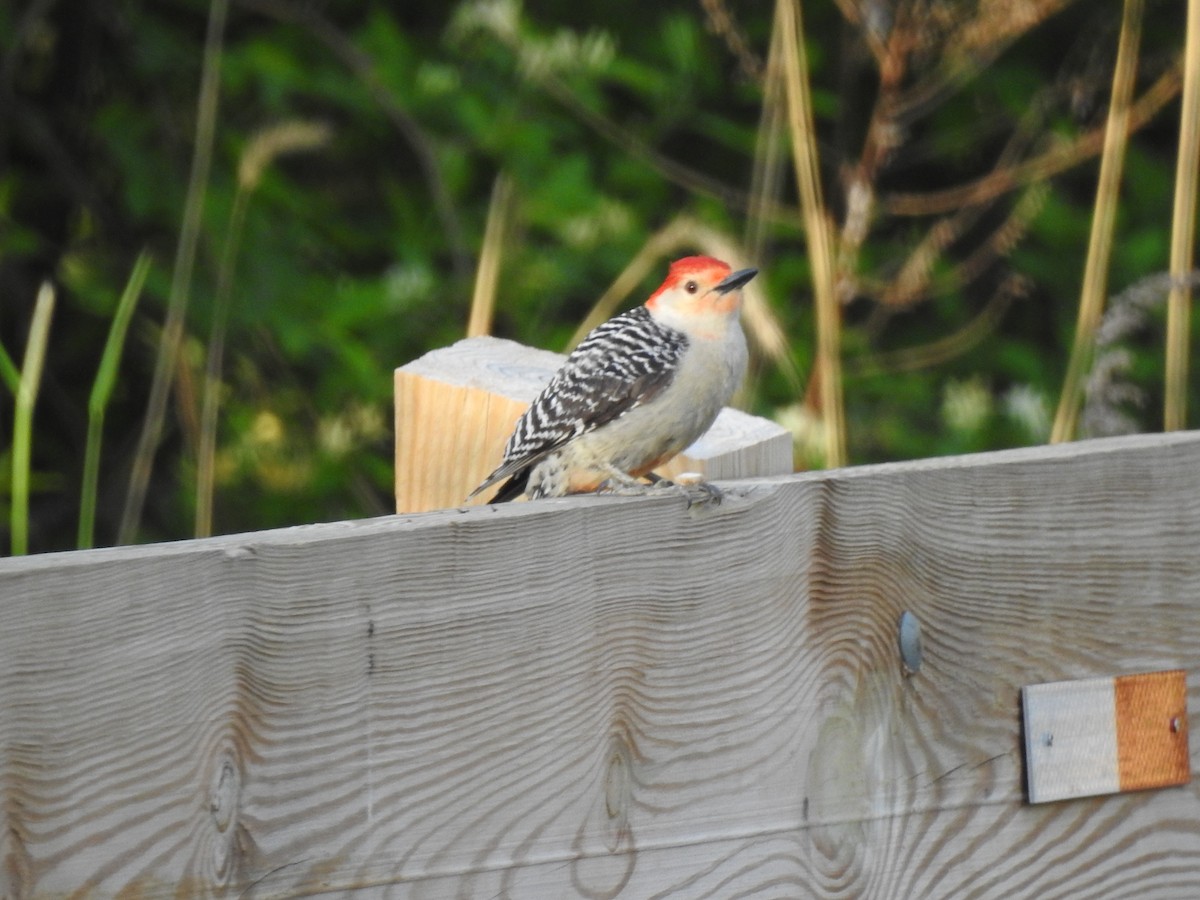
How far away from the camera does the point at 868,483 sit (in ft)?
4.80

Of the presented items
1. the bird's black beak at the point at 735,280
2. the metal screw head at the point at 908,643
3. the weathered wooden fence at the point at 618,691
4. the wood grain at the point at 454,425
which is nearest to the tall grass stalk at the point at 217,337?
the wood grain at the point at 454,425

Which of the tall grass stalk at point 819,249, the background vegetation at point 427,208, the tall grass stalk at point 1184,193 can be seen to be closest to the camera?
the tall grass stalk at point 1184,193

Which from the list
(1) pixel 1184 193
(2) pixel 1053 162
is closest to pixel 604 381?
(1) pixel 1184 193

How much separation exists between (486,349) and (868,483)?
2.74 feet

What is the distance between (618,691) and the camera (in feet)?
4.48

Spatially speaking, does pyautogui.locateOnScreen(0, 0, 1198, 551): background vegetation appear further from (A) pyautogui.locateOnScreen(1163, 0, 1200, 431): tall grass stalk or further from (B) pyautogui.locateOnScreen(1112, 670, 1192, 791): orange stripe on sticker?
(B) pyautogui.locateOnScreen(1112, 670, 1192, 791): orange stripe on sticker

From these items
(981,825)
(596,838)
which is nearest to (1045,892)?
(981,825)

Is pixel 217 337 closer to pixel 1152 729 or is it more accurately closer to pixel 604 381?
pixel 604 381

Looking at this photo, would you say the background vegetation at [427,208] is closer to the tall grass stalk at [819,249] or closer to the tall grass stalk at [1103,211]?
the tall grass stalk at [1103,211]

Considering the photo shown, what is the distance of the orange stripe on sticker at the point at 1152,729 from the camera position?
1.51 m

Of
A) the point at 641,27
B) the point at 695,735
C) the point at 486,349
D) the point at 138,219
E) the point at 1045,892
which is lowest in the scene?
the point at 1045,892

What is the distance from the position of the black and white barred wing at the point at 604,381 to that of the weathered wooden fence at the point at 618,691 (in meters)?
1.01

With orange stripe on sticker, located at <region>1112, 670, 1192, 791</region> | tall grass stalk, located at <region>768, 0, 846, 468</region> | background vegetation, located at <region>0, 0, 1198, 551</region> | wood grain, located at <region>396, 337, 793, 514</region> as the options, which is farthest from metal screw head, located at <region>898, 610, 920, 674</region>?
background vegetation, located at <region>0, 0, 1198, 551</region>

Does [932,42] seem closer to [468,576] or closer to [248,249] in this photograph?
[248,249]
